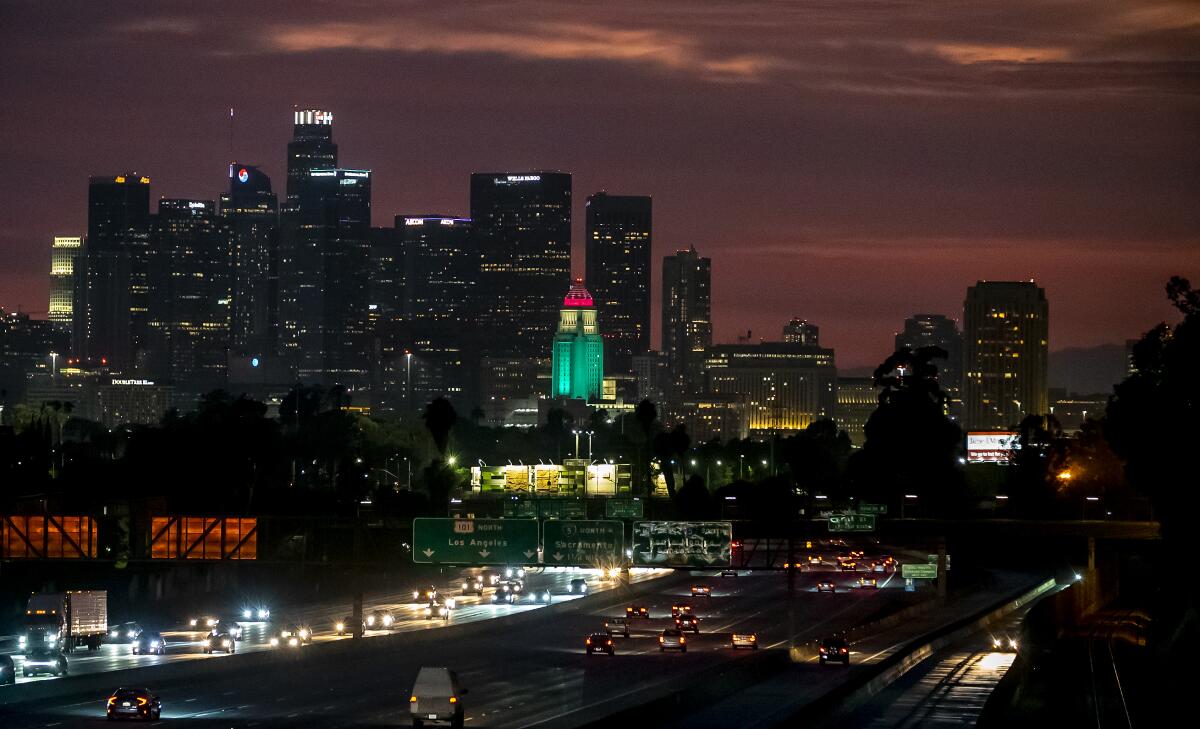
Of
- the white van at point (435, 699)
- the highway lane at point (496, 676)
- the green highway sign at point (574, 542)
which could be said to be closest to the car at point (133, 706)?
the highway lane at point (496, 676)

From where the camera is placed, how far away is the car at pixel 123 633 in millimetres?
115000

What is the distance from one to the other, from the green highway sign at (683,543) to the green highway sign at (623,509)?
49997mm

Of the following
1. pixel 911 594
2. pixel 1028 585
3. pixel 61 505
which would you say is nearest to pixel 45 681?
pixel 61 505

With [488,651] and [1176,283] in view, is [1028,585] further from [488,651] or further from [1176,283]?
[488,651]

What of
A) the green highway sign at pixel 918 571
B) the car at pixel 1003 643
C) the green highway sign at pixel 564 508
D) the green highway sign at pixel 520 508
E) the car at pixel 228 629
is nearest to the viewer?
the car at pixel 228 629

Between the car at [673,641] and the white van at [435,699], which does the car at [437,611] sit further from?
the white van at [435,699]

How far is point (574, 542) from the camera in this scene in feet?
315

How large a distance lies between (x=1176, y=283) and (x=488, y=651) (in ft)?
185

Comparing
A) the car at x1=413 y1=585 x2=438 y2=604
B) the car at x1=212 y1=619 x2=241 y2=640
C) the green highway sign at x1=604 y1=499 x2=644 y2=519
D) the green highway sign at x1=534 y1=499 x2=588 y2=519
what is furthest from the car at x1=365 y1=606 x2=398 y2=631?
the green highway sign at x1=604 y1=499 x2=644 y2=519

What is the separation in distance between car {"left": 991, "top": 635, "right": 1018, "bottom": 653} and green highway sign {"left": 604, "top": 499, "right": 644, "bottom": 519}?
3357 cm

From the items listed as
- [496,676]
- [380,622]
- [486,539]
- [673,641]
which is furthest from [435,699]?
[380,622]

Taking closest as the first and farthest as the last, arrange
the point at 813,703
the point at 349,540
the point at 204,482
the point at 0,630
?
the point at 813,703 → the point at 0,630 → the point at 349,540 → the point at 204,482

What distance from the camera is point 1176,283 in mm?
139750

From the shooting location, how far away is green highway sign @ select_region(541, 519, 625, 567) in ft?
315
